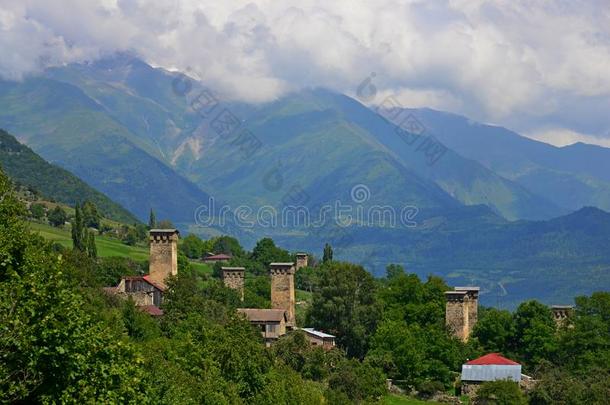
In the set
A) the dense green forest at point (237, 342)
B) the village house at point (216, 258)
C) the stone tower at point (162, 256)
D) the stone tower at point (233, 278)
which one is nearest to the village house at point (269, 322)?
the dense green forest at point (237, 342)

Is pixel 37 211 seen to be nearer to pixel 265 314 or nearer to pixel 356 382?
pixel 265 314

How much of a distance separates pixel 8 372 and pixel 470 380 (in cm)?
5230

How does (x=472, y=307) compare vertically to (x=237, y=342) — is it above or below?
above

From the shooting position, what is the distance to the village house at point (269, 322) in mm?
76875

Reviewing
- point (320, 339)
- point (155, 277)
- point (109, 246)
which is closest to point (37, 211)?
point (109, 246)

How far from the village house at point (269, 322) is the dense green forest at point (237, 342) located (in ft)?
6.95

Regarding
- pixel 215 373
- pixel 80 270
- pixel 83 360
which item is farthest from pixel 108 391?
pixel 80 270

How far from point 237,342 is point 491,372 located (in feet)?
88.9

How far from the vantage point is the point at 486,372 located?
242 feet

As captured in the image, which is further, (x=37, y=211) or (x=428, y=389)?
(x=37, y=211)

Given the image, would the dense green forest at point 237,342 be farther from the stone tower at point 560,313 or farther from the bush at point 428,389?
the stone tower at point 560,313

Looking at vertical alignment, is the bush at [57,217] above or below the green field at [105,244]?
above

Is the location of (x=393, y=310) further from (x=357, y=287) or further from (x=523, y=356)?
(x=523, y=356)

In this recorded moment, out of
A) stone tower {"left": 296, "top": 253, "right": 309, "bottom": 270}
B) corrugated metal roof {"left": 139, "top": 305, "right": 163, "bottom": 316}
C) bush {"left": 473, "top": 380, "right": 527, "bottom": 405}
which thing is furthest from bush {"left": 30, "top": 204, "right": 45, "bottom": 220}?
bush {"left": 473, "top": 380, "right": 527, "bottom": 405}
